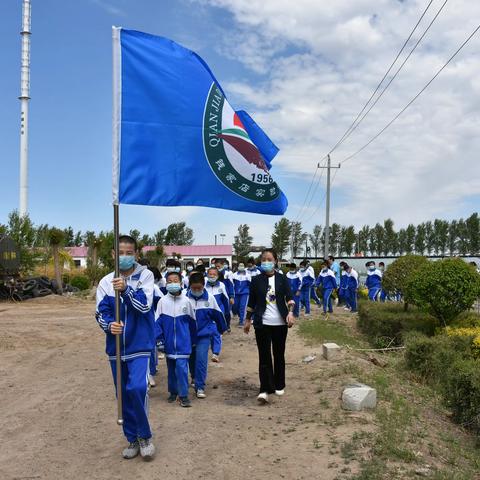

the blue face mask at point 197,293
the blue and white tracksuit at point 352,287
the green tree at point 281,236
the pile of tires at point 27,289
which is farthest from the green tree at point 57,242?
the green tree at point 281,236

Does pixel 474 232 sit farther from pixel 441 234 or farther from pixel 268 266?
pixel 268 266

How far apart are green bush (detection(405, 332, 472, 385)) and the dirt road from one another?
4.43ft

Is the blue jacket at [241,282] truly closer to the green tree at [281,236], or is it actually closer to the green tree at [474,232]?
the green tree at [281,236]

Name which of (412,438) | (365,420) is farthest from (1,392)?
(412,438)

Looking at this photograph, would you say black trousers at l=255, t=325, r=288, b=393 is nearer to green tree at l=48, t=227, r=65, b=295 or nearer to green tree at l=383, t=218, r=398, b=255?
green tree at l=48, t=227, r=65, b=295

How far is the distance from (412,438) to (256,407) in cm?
206

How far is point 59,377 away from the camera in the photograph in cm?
861

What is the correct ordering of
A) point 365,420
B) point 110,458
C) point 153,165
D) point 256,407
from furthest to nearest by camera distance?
point 256,407, point 365,420, point 153,165, point 110,458

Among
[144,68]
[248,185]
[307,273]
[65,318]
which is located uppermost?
[144,68]

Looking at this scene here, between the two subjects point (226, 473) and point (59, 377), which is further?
point (59, 377)

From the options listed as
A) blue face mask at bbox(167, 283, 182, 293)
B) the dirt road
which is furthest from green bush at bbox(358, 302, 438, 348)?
blue face mask at bbox(167, 283, 182, 293)

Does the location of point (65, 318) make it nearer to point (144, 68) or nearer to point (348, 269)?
point (348, 269)

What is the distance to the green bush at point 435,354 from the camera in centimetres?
752

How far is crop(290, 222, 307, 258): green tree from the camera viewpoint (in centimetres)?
7331
